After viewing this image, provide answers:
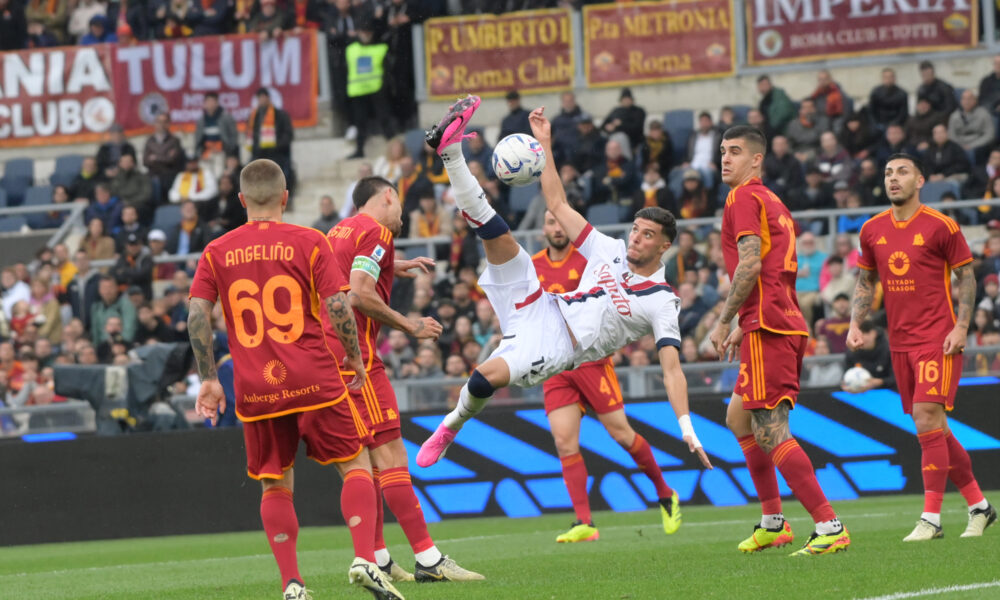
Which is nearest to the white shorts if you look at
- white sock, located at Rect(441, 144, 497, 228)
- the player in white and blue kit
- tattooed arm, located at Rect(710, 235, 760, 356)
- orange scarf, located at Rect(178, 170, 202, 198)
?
the player in white and blue kit

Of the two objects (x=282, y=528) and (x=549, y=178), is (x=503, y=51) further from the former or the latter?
(x=282, y=528)

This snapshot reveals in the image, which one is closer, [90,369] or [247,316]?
[247,316]

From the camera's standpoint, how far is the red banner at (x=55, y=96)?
84.0ft

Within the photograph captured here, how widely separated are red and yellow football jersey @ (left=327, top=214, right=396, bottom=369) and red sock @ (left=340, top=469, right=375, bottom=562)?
1234 mm

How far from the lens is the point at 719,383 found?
592 inches

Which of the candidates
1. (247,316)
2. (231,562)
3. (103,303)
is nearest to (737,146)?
(247,316)

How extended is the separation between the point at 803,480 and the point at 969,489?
189cm

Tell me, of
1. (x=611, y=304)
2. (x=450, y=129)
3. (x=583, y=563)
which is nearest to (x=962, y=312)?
(x=611, y=304)

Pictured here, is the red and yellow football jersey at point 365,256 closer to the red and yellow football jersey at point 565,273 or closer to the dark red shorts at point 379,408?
the dark red shorts at point 379,408

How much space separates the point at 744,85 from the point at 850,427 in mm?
9097

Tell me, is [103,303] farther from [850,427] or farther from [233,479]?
[850,427]

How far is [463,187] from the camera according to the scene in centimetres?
864

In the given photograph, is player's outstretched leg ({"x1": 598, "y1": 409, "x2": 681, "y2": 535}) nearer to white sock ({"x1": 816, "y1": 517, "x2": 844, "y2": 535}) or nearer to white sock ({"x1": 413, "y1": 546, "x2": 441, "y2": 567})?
white sock ({"x1": 816, "y1": 517, "x2": 844, "y2": 535})

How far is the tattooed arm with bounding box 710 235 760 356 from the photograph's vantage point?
29.4 ft
